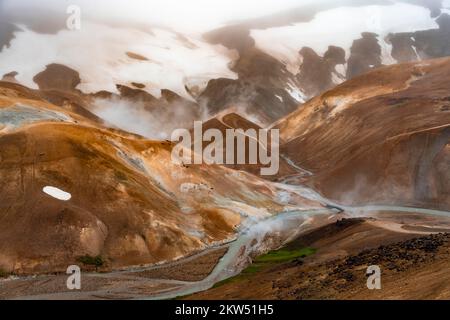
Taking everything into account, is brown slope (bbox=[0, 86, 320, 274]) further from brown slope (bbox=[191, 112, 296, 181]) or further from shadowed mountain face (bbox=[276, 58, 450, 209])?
brown slope (bbox=[191, 112, 296, 181])

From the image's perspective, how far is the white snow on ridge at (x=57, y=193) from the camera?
2788 inches

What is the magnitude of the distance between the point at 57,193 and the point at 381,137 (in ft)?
271

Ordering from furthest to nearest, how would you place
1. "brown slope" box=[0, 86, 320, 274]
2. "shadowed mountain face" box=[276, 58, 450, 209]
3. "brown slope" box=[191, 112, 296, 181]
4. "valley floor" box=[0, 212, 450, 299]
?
"brown slope" box=[191, 112, 296, 181] → "shadowed mountain face" box=[276, 58, 450, 209] → "brown slope" box=[0, 86, 320, 274] → "valley floor" box=[0, 212, 450, 299]

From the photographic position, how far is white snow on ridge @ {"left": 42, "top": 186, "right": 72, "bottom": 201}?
70.8 metres

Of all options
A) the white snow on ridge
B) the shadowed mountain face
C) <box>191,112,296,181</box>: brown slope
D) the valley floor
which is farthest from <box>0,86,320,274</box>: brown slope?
<box>191,112,296,181</box>: brown slope

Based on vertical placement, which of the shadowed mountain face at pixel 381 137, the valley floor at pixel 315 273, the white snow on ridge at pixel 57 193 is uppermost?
the shadowed mountain face at pixel 381 137

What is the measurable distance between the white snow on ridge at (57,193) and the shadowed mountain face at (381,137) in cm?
6182

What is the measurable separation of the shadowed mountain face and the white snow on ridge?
61.8 meters

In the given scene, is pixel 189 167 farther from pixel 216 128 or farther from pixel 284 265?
pixel 216 128

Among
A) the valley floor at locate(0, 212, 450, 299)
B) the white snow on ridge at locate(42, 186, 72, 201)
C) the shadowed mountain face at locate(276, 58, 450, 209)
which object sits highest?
the shadowed mountain face at locate(276, 58, 450, 209)

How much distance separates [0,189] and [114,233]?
1493cm

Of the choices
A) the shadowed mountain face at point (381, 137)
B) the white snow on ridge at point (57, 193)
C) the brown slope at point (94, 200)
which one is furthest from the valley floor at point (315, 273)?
the shadowed mountain face at point (381, 137)

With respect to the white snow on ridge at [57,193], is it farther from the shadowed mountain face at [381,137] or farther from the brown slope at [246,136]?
the brown slope at [246,136]
